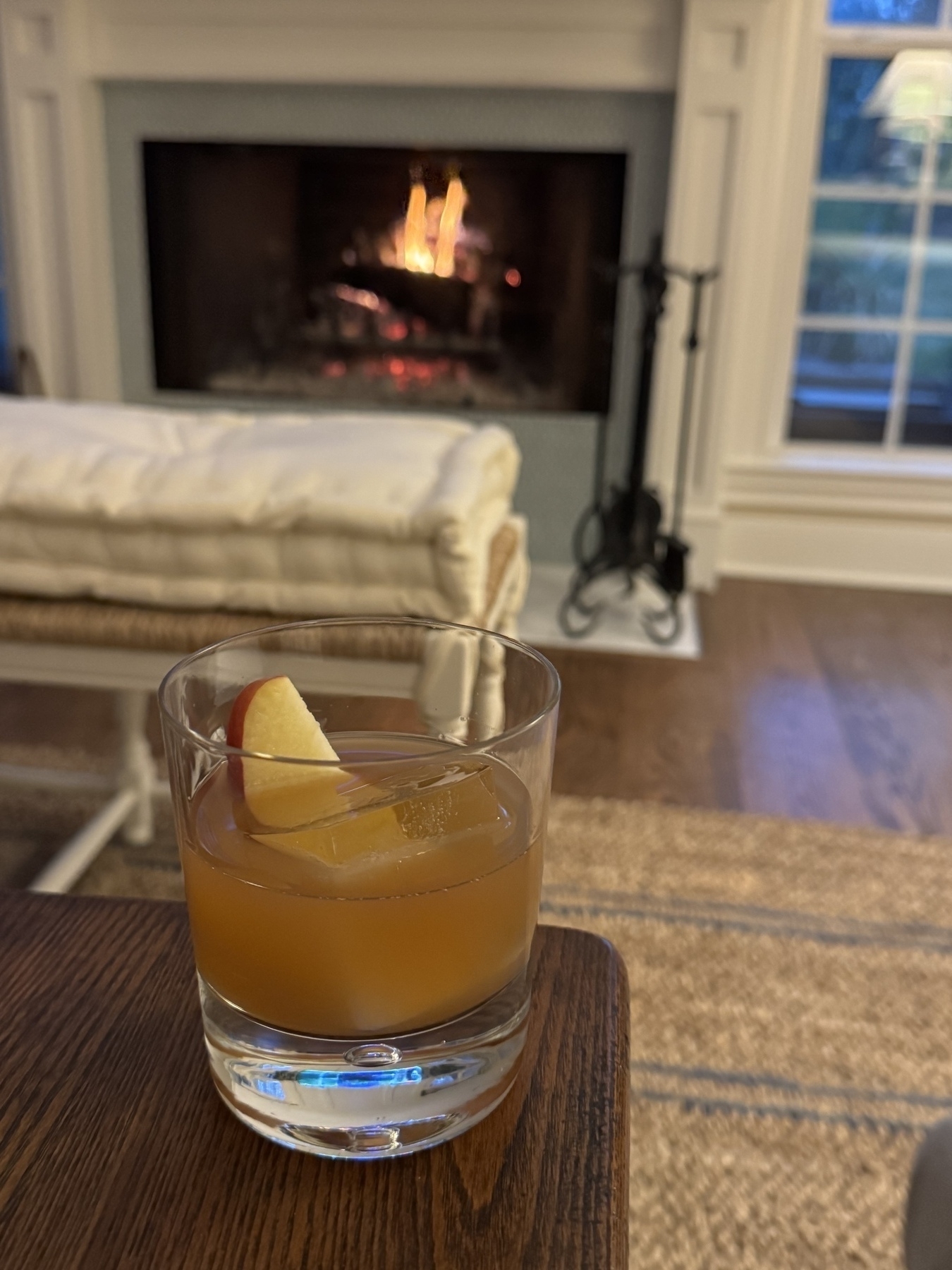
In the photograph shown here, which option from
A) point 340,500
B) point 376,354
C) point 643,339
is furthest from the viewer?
point 376,354

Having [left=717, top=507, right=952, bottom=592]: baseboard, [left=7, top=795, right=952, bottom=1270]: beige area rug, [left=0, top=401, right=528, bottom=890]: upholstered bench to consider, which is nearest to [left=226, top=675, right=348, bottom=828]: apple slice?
[left=0, top=401, right=528, bottom=890]: upholstered bench

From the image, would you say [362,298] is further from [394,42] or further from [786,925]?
[786,925]

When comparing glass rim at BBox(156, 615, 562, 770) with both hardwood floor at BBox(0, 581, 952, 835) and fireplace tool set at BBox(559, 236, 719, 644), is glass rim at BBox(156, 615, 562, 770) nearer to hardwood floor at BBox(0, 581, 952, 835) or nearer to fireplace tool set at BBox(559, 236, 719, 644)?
hardwood floor at BBox(0, 581, 952, 835)

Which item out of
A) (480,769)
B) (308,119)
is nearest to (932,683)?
(308,119)

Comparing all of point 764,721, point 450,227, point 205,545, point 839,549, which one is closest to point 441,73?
point 450,227

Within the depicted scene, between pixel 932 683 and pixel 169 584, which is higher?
pixel 169 584

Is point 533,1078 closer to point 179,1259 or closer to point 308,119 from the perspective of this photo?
point 179,1259

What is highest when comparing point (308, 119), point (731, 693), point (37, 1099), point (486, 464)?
point (308, 119)
